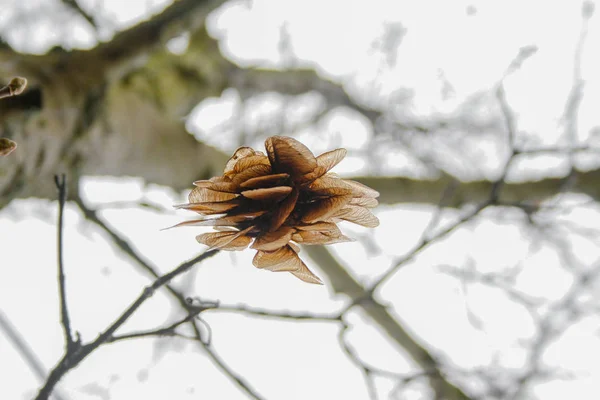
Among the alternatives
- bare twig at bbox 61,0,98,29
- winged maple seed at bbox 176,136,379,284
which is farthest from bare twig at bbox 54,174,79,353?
bare twig at bbox 61,0,98,29

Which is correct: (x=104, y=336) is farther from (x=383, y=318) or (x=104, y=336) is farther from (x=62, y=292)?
(x=383, y=318)

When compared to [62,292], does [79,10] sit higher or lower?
higher

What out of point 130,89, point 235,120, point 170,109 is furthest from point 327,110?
point 130,89

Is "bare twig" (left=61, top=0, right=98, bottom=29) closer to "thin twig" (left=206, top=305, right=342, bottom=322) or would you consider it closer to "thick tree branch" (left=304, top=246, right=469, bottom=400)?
"thick tree branch" (left=304, top=246, right=469, bottom=400)

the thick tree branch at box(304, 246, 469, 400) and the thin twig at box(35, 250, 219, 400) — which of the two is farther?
the thick tree branch at box(304, 246, 469, 400)

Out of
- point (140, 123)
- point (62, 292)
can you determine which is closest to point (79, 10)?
point (140, 123)

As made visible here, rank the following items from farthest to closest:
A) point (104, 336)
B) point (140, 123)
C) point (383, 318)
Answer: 1. point (383, 318)
2. point (140, 123)
3. point (104, 336)

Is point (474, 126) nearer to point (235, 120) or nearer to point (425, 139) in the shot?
point (425, 139)

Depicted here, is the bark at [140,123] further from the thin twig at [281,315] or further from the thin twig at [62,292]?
the thin twig at [62,292]

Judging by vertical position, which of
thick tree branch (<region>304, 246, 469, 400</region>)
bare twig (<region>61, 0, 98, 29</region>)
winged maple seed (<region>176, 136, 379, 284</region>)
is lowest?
winged maple seed (<region>176, 136, 379, 284</region>)
